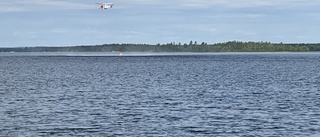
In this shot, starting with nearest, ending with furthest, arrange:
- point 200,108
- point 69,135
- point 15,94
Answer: point 69,135 < point 200,108 < point 15,94

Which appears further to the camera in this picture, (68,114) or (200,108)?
(200,108)

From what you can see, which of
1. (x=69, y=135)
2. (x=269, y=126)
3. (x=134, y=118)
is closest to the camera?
(x=69, y=135)

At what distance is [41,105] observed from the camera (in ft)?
176

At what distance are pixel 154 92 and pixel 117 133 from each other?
2995 cm

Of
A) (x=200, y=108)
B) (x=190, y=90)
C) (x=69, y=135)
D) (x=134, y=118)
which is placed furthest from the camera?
(x=190, y=90)

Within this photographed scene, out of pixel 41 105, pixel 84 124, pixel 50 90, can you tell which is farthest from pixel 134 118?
pixel 50 90

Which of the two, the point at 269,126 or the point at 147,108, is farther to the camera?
the point at 147,108

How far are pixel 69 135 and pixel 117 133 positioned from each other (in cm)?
266

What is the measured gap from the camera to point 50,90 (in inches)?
2825

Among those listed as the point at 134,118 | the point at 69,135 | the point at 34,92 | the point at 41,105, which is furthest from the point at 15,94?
the point at 69,135

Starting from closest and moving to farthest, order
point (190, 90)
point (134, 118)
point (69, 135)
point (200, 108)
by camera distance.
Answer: point (69, 135)
point (134, 118)
point (200, 108)
point (190, 90)

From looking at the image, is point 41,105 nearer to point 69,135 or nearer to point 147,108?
point 147,108

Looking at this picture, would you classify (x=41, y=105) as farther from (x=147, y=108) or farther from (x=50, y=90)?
(x=50, y=90)

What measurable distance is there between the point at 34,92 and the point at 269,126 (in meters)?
32.9
